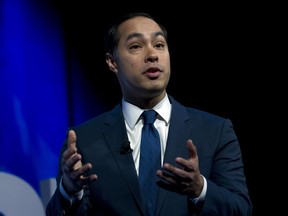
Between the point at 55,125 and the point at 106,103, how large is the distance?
1.39 feet

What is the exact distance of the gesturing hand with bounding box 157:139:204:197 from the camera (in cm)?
158

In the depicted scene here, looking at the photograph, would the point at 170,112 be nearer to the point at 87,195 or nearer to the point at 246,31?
the point at 87,195

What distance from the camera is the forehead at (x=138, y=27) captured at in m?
2.28

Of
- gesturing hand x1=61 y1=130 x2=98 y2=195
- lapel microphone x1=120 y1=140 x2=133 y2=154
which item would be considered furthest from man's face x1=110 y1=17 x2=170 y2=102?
gesturing hand x1=61 y1=130 x2=98 y2=195

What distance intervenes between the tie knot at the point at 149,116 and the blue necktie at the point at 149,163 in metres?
0.02

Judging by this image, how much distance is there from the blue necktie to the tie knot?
0.05 feet

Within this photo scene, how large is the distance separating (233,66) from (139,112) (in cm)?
105

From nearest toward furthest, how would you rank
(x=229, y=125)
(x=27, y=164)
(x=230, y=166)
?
(x=230, y=166) < (x=229, y=125) < (x=27, y=164)

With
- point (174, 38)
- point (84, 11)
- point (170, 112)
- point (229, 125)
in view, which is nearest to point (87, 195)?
point (170, 112)

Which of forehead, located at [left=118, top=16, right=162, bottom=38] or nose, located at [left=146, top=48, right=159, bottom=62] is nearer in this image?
nose, located at [left=146, top=48, right=159, bottom=62]

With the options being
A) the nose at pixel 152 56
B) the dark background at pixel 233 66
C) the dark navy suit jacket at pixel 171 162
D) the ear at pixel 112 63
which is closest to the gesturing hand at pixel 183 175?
the dark navy suit jacket at pixel 171 162

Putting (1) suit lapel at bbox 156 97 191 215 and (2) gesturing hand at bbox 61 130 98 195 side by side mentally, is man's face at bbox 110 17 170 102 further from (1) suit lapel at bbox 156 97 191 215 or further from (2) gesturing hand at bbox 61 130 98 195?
(2) gesturing hand at bbox 61 130 98 195

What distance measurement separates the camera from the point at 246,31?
117 inches

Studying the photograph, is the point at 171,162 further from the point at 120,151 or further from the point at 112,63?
the point at 112,63
